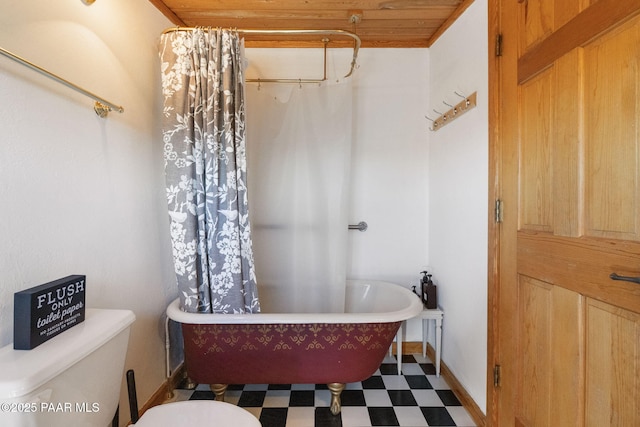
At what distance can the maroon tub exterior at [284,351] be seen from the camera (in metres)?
1.45

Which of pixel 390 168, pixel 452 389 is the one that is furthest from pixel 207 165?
pixel 452 389

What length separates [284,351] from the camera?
1.48 metres

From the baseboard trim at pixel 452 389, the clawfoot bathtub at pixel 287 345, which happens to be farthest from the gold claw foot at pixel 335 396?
the baseboard trim at pixel 452 389

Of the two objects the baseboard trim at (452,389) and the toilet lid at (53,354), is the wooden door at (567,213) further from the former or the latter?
the toilet lid at (53,354)

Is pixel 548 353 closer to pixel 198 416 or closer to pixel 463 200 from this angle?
pixel 463 200

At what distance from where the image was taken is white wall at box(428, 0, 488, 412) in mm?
1518

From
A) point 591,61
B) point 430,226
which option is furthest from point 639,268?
point 430,226

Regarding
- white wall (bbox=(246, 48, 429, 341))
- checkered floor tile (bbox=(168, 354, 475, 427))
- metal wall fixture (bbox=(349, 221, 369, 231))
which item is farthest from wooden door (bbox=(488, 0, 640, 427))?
metal wall fixture (bbox=(349, 221, 369, 231))

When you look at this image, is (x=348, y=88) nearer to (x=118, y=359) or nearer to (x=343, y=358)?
(x=343, y=358)

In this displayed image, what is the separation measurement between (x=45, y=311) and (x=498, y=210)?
1.74 metres

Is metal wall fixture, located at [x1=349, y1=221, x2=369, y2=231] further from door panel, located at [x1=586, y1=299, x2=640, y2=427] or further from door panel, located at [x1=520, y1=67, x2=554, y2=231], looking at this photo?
door panel, located at [x1=586, y1=299, x2=640, y2=427]

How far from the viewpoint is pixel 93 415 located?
88 centimetres

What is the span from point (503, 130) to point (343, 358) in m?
1.37

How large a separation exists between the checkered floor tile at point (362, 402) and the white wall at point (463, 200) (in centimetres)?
18
